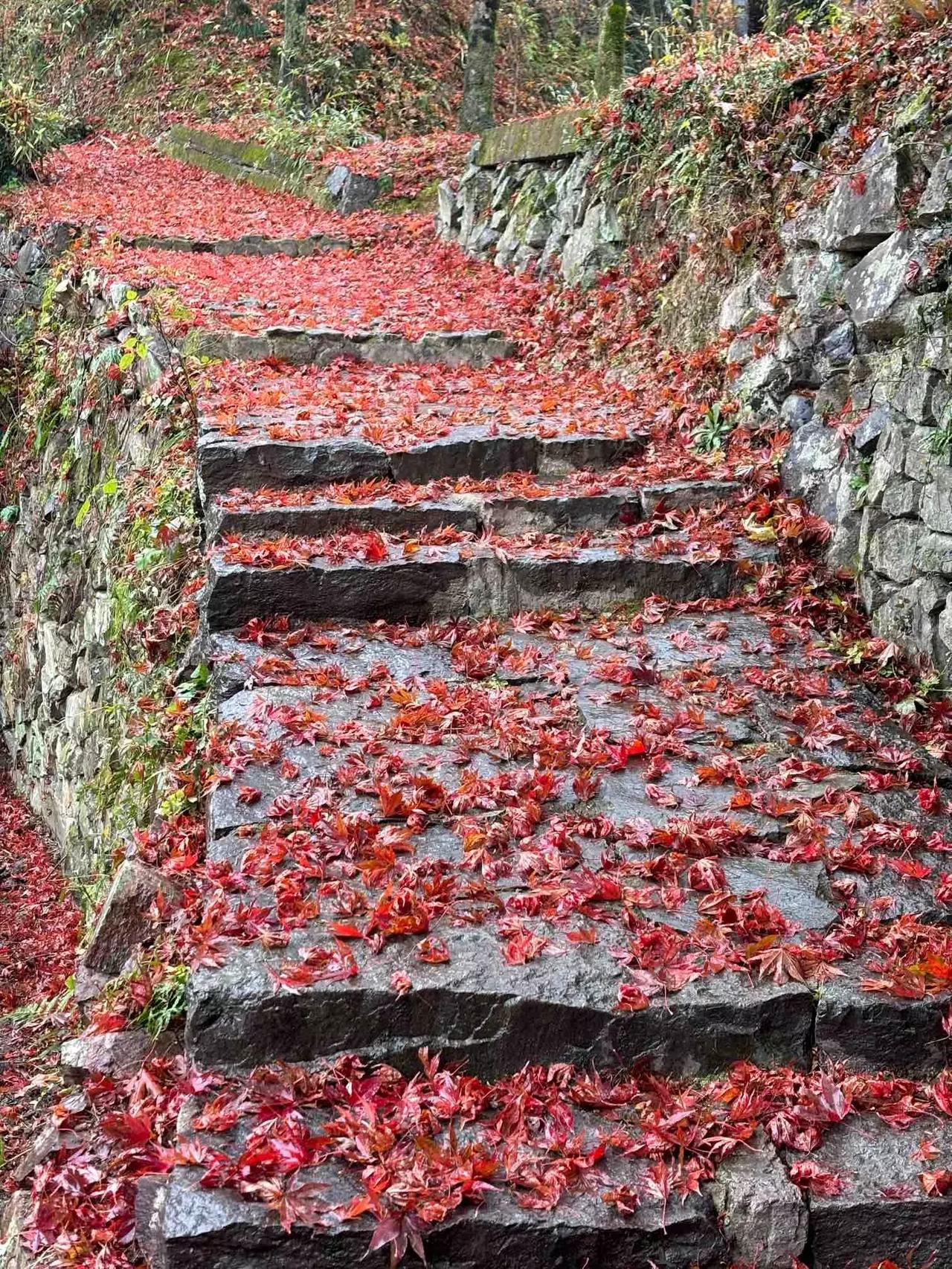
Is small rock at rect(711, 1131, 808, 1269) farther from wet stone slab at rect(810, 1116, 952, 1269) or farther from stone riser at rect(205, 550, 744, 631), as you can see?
stone riser at rect(205, 550, 744, 631)

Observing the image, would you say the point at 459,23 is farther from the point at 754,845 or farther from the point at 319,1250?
the point at 319,1250

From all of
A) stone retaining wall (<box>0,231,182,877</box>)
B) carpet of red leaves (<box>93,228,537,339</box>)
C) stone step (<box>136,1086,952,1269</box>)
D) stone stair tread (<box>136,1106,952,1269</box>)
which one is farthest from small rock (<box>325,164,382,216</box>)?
stone stair tread (<box>136,1106,952,1269</box>)

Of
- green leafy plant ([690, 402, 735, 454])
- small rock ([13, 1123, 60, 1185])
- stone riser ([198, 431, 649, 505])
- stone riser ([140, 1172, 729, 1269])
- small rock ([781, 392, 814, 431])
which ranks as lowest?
small rock ([13, 1123, 60, 1185])

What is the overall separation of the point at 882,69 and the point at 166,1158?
5.41m

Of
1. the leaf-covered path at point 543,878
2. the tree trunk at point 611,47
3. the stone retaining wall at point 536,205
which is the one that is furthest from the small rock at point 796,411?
the tree trunk at point 611,47

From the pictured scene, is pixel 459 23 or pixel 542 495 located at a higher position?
pixel 459 23

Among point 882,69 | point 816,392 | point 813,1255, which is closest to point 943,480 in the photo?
point 816,392

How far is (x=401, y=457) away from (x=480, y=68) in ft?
32.5

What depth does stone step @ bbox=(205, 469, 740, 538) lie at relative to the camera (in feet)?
17.3

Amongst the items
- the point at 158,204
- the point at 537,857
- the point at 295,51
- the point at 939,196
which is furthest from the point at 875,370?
the point at 295,51

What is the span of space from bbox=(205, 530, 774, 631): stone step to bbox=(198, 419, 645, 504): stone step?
2.01 ft

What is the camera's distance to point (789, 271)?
224 inches

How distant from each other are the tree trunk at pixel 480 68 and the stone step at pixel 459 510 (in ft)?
32.9

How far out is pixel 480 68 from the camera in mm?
13766
